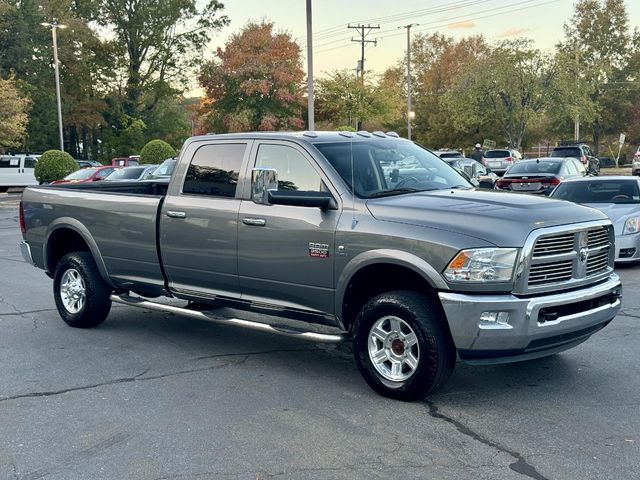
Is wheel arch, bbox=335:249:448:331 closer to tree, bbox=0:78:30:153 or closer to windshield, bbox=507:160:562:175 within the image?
windshield, bbox=507:160:562:175

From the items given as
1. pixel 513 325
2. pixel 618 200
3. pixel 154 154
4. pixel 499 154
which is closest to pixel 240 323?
pixel 513 325

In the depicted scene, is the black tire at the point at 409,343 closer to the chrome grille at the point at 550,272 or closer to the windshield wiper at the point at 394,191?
the chrome grille at the point at 550,272

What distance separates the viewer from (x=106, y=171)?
28141 mm

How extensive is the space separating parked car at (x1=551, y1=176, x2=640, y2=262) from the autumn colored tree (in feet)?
106

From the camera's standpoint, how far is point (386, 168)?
6.35m

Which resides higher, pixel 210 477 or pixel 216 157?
pixel 216 157

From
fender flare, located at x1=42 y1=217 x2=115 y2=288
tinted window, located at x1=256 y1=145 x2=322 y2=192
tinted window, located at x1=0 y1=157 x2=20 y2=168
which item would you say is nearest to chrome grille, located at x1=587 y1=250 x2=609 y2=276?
tinted window, located at x1=256 y1=145 x2=322 y2=192

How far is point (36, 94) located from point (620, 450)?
54324 mm

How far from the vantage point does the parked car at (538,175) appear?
58.9 ft

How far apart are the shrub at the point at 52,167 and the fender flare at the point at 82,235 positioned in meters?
28.8

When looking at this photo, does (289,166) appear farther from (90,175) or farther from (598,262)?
(90,175)

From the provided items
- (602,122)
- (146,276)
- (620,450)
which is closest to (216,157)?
(146,276)

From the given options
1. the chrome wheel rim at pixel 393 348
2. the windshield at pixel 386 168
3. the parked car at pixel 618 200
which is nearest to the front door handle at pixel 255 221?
the windshield at pixel 386 168

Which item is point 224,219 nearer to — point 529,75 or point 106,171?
point 106,171
